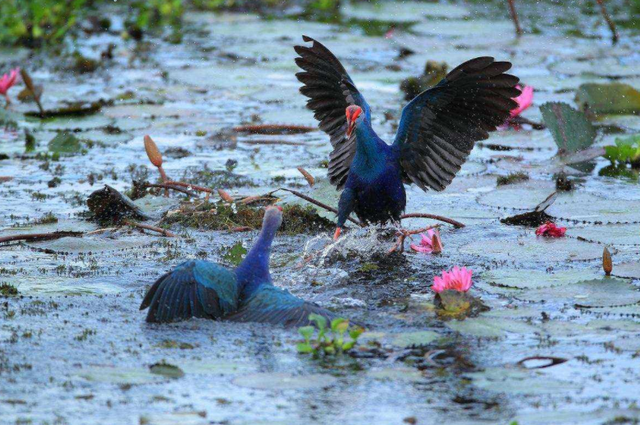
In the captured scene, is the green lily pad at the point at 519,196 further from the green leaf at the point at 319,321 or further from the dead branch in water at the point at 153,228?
the green leaf at the point at 319,321

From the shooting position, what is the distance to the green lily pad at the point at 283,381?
3.78 m

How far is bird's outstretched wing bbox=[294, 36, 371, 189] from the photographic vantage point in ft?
19.9

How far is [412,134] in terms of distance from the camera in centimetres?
590

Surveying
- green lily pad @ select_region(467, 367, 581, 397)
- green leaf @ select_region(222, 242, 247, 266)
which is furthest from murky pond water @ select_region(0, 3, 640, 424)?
green leaf @ select_region(222, 242, 247, 266)

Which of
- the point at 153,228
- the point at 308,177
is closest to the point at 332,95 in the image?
the point at 308,177

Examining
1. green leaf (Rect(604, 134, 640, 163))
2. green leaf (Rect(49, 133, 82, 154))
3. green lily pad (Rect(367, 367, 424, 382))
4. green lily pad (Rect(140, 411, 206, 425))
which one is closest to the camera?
green lily pad (Rect(140, 411, 206, 425))

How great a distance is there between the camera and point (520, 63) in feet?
35.8

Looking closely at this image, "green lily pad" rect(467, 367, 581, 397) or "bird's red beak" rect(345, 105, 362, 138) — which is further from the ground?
"bird's red beak" rect(345, 105, 362, 138)

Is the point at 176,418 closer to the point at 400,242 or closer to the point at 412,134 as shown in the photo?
the point at 400,242

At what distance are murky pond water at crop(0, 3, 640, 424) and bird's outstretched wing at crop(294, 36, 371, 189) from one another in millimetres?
284

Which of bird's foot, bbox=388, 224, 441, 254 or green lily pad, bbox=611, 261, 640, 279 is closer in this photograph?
green lily pad, bbox=611, 261, 640, 279

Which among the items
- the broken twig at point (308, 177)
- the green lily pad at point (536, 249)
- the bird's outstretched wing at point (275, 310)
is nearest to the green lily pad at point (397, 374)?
the bird's outstretched wing at point (275, 310)

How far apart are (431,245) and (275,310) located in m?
1.56

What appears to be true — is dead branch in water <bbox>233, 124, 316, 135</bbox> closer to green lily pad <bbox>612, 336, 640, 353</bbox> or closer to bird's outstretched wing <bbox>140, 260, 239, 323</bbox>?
bird's outstretched wing <bbox>140, 260, 239, 323</bbox>
